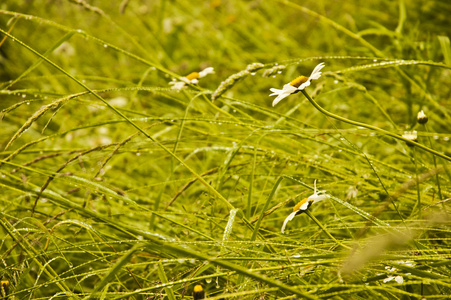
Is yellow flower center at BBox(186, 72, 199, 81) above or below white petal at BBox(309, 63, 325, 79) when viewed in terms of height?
below

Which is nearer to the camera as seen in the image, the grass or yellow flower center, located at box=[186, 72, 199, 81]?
the grass

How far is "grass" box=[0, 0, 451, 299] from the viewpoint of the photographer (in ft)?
2.42

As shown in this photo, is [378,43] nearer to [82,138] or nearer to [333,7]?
[333,7]

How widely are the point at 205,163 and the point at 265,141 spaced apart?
243mm

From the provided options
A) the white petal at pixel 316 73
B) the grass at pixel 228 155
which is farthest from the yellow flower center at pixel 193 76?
the white petal at pixel 316 73

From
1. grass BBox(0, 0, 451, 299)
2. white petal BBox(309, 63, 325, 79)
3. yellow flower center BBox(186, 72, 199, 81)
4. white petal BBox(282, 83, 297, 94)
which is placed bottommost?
grass BBox(0, 0, 451, 299)

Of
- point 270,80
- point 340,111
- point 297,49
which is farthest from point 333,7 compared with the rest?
point 340,111

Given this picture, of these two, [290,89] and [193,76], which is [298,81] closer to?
[290,89]

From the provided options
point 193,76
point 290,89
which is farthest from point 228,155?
point 290,89

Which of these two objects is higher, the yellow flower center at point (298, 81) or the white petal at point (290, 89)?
the yellow flower center at point (298, 81)

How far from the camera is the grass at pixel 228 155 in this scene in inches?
29.0

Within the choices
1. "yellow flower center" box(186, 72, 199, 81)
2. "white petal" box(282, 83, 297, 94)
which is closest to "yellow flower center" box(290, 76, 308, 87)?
"white petal" box(282, 83, 297, 94)

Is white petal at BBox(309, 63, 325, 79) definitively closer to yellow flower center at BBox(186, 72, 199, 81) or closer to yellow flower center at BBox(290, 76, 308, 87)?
yellow flower center at BBox(290, 76, 308, 87)

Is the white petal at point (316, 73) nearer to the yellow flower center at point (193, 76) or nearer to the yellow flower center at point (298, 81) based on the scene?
the yellow flower center at point (298, 81)
